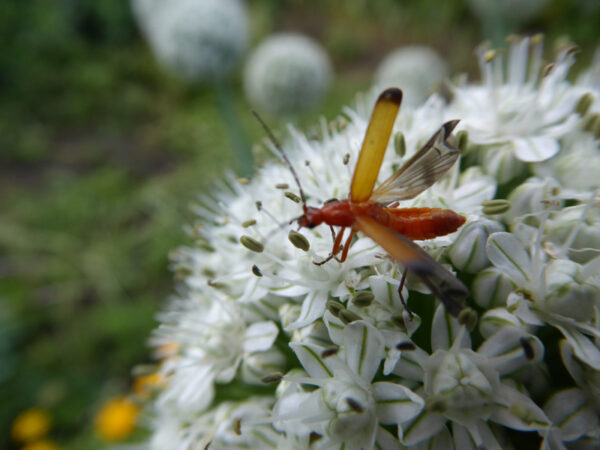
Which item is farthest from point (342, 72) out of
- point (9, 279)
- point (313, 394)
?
point (313, 394)

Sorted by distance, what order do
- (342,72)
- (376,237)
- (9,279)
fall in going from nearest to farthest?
(376,237) → (9,279) → (342,72)

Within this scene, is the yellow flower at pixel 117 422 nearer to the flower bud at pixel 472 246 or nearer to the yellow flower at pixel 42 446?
the yellow flower at pixel 42 446

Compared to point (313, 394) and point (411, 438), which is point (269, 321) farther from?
point (411, 438)

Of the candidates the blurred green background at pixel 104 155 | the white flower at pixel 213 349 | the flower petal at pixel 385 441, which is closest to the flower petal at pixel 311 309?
the white flower at pixel 213 349

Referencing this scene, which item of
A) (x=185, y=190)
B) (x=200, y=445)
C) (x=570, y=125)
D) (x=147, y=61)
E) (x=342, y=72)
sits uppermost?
(x=147, y=61)

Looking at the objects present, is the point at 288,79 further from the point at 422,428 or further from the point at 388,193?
the point at 422,428
